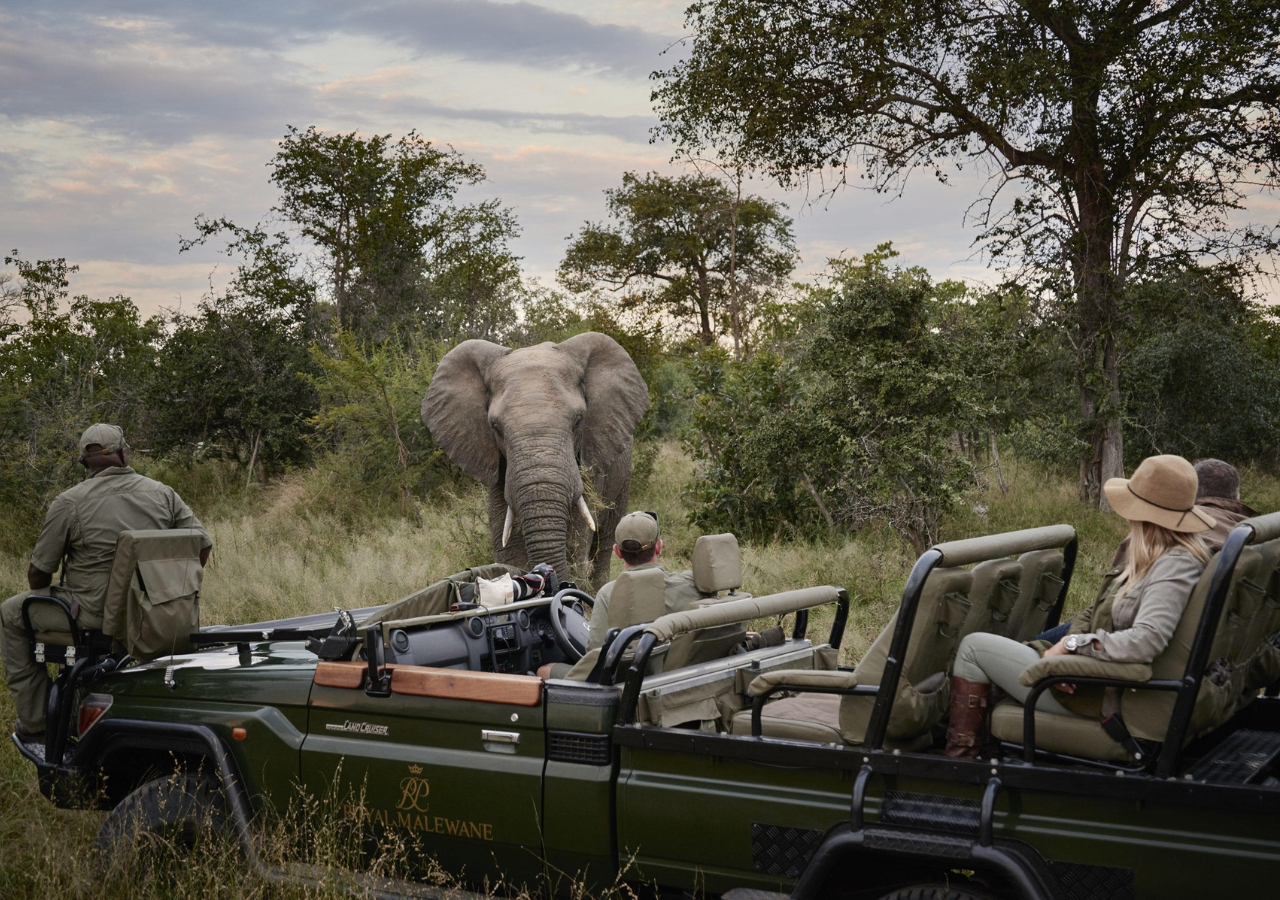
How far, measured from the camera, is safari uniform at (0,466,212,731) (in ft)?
19.8

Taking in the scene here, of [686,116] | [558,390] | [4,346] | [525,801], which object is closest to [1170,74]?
[686,116]

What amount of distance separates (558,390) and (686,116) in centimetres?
872

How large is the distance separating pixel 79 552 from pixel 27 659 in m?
0.62

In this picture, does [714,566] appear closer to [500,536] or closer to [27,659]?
[27,659]

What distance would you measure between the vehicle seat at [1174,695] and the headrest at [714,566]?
60.0 inches

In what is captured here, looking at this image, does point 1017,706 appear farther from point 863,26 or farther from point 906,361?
point 863,26

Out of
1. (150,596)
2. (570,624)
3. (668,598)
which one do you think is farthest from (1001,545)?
(150,596)

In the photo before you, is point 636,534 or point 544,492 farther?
point 544,492

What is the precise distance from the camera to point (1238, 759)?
12.5ft

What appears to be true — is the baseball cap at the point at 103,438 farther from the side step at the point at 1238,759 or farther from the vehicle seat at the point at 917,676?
the side step at the point at 1238,759

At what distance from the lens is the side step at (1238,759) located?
138 inches

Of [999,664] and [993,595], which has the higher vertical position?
[993,595]

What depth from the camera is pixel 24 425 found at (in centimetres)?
1827

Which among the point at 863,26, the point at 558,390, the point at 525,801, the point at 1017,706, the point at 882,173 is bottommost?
the point at 525,801
